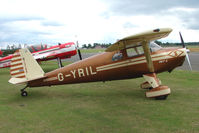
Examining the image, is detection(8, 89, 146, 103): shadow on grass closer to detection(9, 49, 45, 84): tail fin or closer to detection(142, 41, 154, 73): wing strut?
detection(9, 49, 45, 84): tail fin

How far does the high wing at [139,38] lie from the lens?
5.79 meters

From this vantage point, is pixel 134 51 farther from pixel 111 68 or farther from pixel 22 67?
pixel 22 67

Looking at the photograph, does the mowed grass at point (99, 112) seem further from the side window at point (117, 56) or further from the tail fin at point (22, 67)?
the side window at point (117, 56)

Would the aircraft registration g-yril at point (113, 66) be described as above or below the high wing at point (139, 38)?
below

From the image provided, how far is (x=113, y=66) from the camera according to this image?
7.59 m

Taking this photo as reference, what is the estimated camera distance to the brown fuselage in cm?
736

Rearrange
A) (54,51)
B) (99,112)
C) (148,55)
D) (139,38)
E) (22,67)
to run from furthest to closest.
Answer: (54,51) < (22,67) < (148,55) < (139,38) < (99,112)

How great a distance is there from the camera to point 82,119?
17.1ft

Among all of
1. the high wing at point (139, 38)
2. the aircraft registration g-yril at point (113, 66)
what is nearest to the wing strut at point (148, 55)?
the aircraft registration g-yril at point (113, 66)

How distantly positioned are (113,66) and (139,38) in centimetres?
163

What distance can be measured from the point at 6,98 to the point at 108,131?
16.6ft

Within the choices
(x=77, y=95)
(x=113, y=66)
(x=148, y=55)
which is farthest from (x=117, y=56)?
(x=77, y=95)

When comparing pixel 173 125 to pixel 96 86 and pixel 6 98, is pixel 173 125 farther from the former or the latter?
pixel 6 98

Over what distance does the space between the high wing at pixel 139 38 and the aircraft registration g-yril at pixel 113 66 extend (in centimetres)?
4
